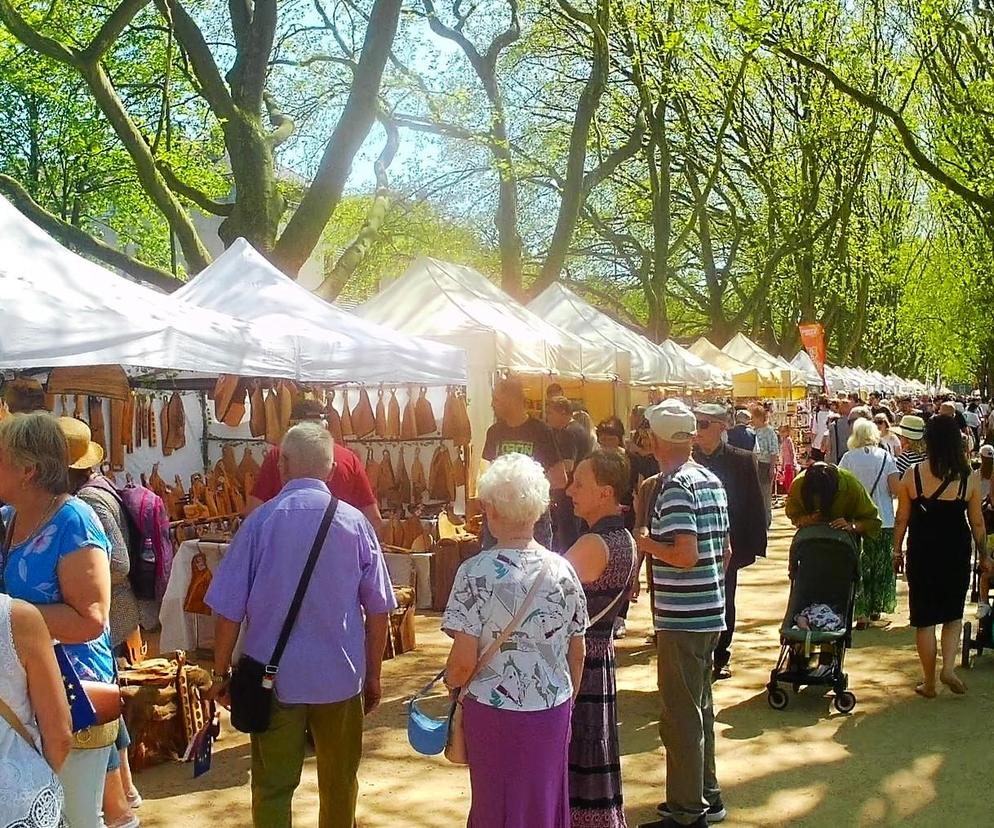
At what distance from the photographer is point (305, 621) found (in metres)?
3.77

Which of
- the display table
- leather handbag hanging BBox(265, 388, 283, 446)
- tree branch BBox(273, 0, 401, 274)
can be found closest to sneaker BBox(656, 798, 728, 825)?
leather handbag hanging BBox(265, 388, 283, 446)

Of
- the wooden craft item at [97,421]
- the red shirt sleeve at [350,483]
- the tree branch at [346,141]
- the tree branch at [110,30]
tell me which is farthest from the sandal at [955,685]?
the tree branch at [110,30]

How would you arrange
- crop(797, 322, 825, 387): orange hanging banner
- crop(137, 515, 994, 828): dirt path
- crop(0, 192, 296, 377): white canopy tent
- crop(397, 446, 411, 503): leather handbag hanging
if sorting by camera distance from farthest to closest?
crop(797, 322, 825, 387): orange hanging banner
crop(397, 446, 411, 503): leather handbag hanging
crop(0, 192, 296, 377): white canopy tent
crop(137, 515, 994, 828): dirt path

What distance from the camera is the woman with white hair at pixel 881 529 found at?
9273 millimetres

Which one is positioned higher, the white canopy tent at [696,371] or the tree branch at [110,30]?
→ the tree branch at [110,30]

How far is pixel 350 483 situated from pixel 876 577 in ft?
17.0

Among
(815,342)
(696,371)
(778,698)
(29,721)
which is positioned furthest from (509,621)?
(815,342)

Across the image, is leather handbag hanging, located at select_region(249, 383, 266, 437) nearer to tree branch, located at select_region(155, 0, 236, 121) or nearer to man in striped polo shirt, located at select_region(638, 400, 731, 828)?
tree branch, located at select_region(155, 0, 236, 121)

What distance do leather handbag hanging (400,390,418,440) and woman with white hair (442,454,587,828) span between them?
729cm

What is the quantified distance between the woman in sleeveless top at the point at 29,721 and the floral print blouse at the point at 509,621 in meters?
1.29

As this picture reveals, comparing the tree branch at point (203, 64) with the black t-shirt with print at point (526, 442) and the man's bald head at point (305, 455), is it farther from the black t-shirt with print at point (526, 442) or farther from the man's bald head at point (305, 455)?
the man's bald head at point (305, 455)

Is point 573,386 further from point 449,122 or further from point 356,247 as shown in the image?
point 449,122

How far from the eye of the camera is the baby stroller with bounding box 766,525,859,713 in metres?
6.88

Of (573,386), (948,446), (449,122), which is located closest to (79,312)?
(948,446)
